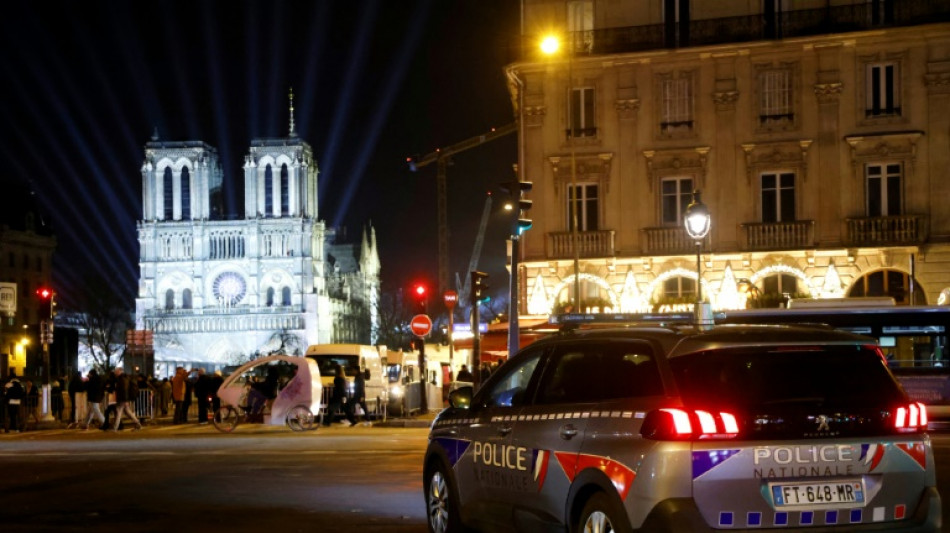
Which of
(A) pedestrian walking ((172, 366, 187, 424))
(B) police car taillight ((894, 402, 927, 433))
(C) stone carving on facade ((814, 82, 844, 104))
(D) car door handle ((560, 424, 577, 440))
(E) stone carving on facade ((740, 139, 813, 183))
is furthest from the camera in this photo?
(E) stone carving on facade ((740, 139, 813, 183))

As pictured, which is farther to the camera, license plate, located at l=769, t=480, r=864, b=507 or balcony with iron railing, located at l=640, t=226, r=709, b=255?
balcony with iron railing, located at l=640, t=226, r=709, b=255

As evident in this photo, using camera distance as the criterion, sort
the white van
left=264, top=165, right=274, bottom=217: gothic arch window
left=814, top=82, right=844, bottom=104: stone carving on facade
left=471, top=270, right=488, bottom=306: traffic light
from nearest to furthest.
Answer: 1. left=471, top=270, right=488, bottom=306: traffic light
2. the white van
3. left=814, top=82, right=844, bottom=104: stone carving on facade
4. left=264, top=165, right=274, bottom=217: gothic arch window

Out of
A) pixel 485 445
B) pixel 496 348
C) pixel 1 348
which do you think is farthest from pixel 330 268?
pixel 485 445

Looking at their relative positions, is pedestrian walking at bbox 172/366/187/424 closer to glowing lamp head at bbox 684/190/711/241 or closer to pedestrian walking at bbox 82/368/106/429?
pedestrian walking at bbox 82/368/106/429

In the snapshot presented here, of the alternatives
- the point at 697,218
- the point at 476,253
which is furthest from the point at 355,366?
→ the point at 476,253

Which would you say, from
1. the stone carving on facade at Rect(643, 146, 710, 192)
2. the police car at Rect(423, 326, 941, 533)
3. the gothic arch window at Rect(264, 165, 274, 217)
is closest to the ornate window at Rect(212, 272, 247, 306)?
the gothic arch window at Rect(264, 165, 274, 217)

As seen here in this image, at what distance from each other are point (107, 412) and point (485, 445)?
25.5 metres

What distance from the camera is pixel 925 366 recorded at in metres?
28.7

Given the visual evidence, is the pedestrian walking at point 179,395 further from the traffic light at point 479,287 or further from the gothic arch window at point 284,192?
the gothic arch window at point 284,192

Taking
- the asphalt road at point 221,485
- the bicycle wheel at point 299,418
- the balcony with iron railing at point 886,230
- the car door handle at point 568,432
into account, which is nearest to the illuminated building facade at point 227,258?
the balcony with iron railing at point 886,230

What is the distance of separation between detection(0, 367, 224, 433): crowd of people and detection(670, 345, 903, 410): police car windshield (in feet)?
85.4

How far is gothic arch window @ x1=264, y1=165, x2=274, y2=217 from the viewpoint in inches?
6048

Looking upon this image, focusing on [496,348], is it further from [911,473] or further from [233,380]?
[911,473]

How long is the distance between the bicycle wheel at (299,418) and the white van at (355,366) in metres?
6.89
